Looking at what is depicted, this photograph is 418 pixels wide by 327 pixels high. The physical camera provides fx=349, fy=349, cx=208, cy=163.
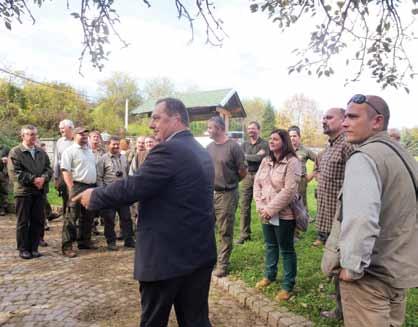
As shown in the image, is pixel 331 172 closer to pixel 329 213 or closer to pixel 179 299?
pixel 329 213

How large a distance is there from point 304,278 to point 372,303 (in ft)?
8.54

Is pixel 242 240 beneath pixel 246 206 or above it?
beneath

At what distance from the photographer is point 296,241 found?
252 inches

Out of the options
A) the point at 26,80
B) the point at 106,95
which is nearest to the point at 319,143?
the point at 106,95

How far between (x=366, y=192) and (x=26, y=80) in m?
28.4

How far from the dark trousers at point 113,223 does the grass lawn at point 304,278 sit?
6.67ft

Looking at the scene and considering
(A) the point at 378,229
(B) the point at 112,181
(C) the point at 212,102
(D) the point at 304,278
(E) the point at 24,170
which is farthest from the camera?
(C) the point at 212,102

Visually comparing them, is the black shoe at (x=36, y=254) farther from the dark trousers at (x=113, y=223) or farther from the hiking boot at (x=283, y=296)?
the hiking boot at (x=283, y=296)

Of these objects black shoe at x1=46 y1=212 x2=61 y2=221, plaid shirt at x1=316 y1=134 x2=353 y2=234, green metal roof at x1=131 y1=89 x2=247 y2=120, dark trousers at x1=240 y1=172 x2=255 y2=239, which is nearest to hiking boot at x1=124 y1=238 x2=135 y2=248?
dark trousers at x1=240 y1=172 x2=255 y2=239

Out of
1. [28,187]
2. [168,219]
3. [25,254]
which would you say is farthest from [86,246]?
[168,219]

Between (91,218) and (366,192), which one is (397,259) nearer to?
(366,192)

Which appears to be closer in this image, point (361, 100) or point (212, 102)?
point (361, 100)

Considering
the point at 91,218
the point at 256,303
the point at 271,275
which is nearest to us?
the point at 256,303

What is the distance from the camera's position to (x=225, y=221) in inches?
188
